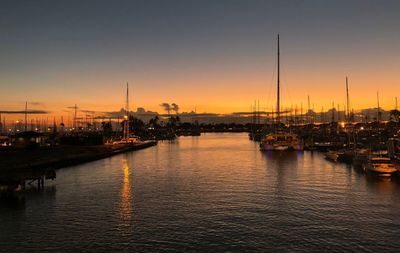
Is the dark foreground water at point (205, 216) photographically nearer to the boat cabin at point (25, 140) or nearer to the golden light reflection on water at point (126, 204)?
the golden light reflection on water at point (126, 204)

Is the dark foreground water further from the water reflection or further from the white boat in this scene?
the white boat

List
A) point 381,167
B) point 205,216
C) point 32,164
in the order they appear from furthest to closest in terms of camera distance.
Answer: point 32,164, point 381,167, point 205,216

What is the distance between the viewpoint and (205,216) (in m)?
30.7

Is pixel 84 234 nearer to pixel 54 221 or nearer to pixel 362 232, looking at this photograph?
pixel 54 221

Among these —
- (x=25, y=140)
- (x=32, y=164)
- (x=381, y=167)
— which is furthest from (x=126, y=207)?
(x=25, y=140)

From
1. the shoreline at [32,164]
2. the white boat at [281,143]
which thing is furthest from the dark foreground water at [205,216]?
the white boat at [281,143]

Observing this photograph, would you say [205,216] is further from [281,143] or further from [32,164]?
[281,143]

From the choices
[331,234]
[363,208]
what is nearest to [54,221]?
[331,234]

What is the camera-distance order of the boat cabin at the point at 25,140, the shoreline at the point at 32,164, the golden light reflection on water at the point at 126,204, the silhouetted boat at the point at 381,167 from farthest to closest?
the boat cabin at the point at 25,140 → the silhouetted boat at the point at 381,167 → the shoreline at the point at 32,164 → the golden light reflection on water at the point at 126,204

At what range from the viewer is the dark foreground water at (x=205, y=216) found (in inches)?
939

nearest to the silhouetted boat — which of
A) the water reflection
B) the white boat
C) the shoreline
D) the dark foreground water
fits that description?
the dark foreground water

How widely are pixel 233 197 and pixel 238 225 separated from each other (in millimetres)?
10782

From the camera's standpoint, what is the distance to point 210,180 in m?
51.5

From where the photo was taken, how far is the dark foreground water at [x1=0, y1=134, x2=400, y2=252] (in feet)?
78.3
